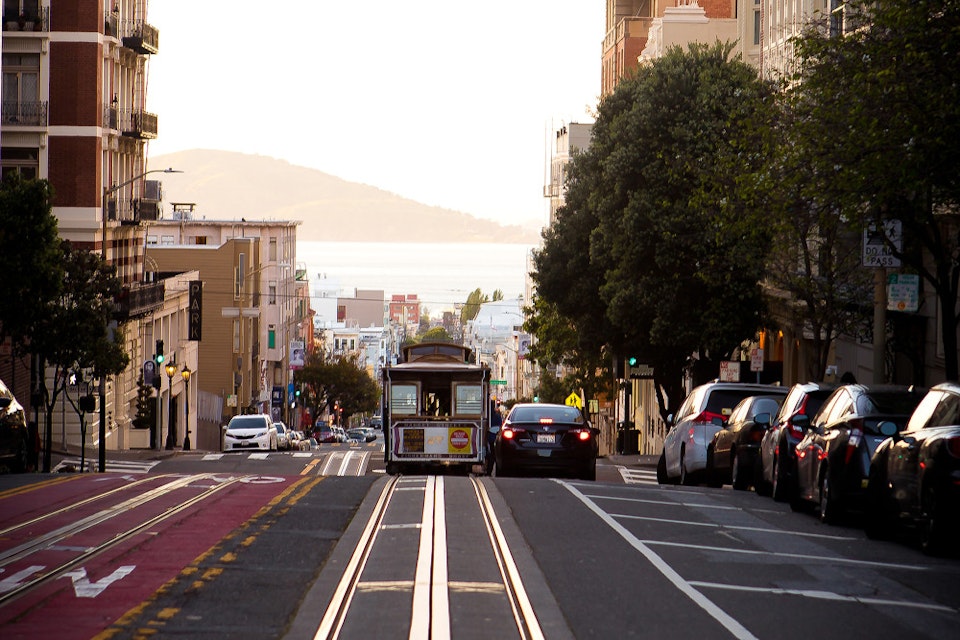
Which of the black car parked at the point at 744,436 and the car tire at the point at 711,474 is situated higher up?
the black car parked at the point at 744,436

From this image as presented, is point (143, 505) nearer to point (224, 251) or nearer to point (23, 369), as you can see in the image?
point (23, 369)

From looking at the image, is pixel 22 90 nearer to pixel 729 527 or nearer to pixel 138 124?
pixel 138 124

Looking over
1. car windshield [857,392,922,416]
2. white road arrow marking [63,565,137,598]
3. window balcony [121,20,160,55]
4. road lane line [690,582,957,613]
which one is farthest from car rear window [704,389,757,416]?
window balcony [121,20,160,55]

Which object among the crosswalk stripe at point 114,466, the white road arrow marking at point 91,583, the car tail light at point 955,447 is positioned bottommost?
the crosswalk stripe at point 114,466

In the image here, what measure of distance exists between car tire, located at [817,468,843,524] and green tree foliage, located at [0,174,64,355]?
21126 millimetres

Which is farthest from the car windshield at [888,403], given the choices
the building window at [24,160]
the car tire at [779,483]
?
the building window at [24,160]

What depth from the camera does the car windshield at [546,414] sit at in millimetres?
26600

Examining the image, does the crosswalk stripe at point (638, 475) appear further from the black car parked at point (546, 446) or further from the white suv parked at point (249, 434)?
the white suv parked at point (249, 434)

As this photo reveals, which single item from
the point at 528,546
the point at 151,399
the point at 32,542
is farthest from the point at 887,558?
the point at 151,399

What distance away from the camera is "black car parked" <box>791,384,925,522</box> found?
16406 millimetres

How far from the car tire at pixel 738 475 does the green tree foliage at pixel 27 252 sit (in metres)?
17.6

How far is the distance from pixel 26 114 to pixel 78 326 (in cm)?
1535

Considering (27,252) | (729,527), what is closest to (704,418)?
(729,527)

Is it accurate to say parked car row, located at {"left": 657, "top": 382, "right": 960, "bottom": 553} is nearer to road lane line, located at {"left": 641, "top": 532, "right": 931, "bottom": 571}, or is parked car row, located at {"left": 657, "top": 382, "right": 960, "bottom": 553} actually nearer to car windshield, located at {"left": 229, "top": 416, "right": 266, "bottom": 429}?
road lane line, located at {"left": 641, "top": 532, "right": 931, "bottom": 571}
